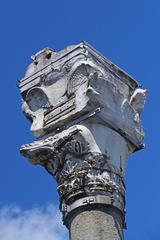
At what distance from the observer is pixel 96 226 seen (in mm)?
8031

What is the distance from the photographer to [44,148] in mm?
8797

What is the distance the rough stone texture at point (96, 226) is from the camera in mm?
7988

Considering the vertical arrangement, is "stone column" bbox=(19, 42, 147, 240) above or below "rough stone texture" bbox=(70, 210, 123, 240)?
above

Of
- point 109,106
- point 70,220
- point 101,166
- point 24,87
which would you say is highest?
point 24,87

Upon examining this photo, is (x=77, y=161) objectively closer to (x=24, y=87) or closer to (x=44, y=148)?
(x=44, y=148)

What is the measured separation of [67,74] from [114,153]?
104 centimetres

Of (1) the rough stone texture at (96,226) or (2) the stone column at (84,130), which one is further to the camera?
(2) the stone column at (84,130)

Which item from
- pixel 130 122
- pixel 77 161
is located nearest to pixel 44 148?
pixel 77 161

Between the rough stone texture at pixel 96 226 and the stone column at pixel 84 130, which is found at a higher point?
the stone column at pixel 84 130

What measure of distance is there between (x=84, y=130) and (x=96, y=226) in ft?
3.60

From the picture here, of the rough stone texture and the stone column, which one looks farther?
the stone column

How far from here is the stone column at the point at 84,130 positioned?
8258 millimetres

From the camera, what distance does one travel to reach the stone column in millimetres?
8258

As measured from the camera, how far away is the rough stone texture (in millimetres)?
Result: 7988
